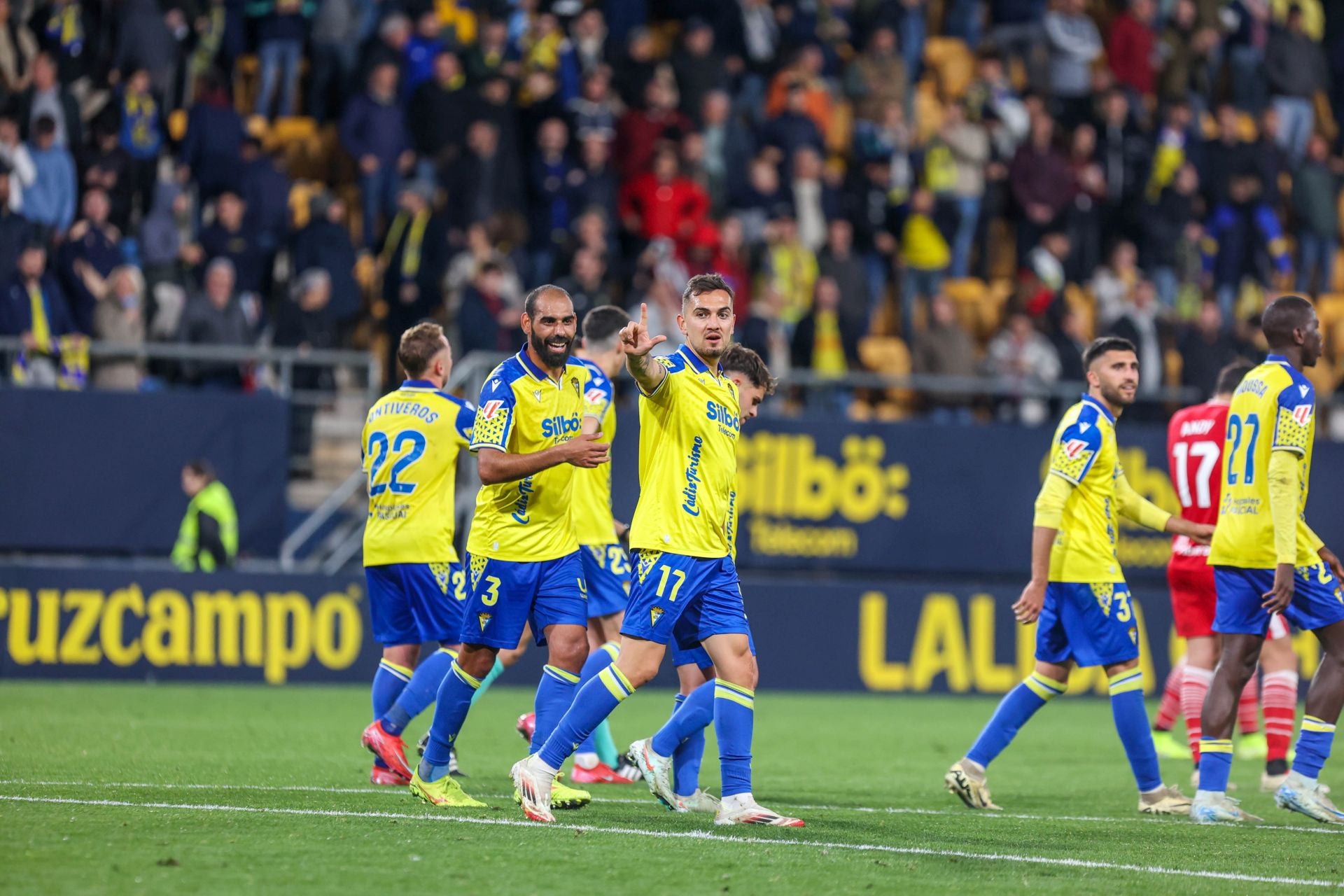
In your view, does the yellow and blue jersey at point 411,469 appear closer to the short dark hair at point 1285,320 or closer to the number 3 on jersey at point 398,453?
the number 3 on jersey at point 398,453

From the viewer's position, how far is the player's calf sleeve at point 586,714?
7.33 meters

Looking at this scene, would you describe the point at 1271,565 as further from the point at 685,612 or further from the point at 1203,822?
the point at 685,612

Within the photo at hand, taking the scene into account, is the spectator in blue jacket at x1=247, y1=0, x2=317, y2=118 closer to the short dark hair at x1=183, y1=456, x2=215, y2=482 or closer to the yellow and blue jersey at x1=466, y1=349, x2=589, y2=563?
the short dark hair at x1=183, y1=456, x2=215, y2=482

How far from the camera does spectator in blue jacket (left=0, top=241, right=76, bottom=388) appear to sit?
1547cm

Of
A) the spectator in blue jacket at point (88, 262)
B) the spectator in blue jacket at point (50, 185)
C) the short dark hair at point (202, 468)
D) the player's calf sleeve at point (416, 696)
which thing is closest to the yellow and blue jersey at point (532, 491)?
the player's calf sleeve at point (416, 696)

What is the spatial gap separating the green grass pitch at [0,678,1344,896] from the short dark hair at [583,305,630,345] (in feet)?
7.89

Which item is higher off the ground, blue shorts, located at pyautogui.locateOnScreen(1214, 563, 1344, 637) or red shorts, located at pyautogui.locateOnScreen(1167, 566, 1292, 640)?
blue shorts, located at pyautogui.locateOnScreen(1214, 563, 1344, 637)

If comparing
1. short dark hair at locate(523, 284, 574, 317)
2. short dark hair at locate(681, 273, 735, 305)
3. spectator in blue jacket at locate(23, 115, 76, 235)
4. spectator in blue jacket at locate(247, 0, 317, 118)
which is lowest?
short dark hair at locate(523, 284, 574, 317)

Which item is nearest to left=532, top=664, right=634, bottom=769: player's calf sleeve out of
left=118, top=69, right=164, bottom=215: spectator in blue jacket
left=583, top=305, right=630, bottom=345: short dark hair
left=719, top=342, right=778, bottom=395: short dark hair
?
left=719, top=342, right=778, bottom=395: short dark hair

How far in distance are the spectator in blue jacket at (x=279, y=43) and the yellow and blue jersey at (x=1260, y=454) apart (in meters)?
12.9

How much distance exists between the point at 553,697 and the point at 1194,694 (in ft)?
15.3

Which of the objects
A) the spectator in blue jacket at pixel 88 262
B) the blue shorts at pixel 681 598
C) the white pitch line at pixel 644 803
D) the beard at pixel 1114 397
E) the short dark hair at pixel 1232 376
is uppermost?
the spectator in blue jacket at pixel 88 262

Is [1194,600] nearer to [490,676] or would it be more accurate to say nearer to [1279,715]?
[1279,715]

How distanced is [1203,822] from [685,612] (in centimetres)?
284
